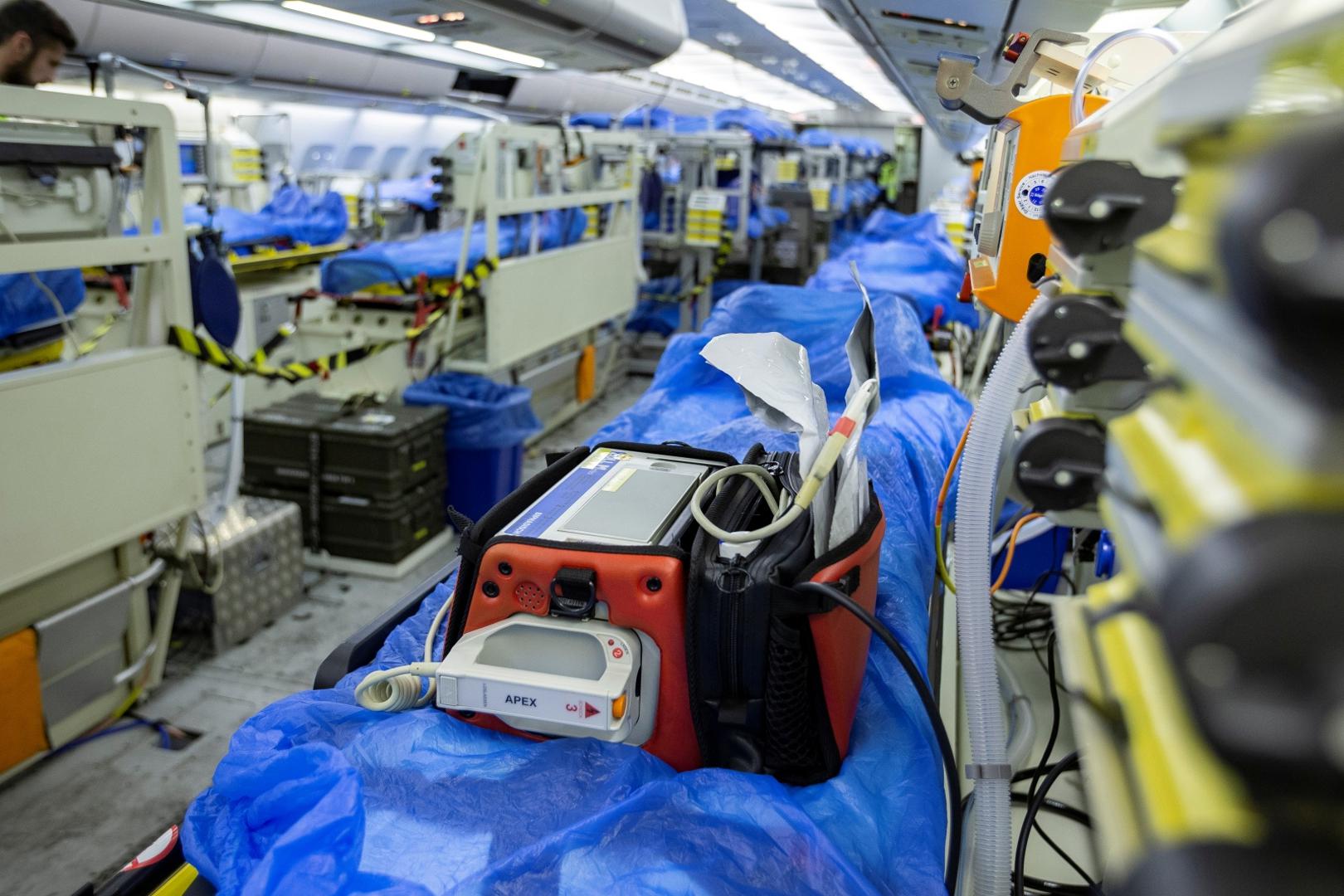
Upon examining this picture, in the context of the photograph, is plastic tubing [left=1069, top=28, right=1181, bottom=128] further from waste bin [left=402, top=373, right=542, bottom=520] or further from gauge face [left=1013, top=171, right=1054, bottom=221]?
waste bin [left=402, top=373, right=542, bottom=520]

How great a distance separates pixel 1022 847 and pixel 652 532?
706 mm

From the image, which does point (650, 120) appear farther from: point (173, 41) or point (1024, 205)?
point (1024, 205)

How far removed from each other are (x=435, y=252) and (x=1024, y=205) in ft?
14.4

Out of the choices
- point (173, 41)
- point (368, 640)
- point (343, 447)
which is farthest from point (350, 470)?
point (173, 41)

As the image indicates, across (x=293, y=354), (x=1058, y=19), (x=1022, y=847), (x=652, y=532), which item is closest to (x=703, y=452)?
(x=652, y=532)

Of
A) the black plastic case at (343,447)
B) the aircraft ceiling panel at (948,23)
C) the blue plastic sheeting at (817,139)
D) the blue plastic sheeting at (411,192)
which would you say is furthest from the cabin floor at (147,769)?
the blue plastic sheeting at (817,139)

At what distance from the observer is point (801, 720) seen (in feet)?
4.36

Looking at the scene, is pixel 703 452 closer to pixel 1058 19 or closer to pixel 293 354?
pixel 1058 19

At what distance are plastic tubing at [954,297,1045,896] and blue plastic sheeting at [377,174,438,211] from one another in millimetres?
7528

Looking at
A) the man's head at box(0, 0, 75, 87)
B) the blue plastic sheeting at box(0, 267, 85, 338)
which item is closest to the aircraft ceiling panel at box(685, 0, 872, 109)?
the man's head at box(0, 0, 75, 87)

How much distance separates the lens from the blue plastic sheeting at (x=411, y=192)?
8.57 m

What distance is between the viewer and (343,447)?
422 cm

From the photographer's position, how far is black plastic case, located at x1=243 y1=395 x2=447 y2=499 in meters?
4.18

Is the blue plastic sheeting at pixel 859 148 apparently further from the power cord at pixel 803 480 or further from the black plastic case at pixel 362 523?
the power cord at pixel 803 480
